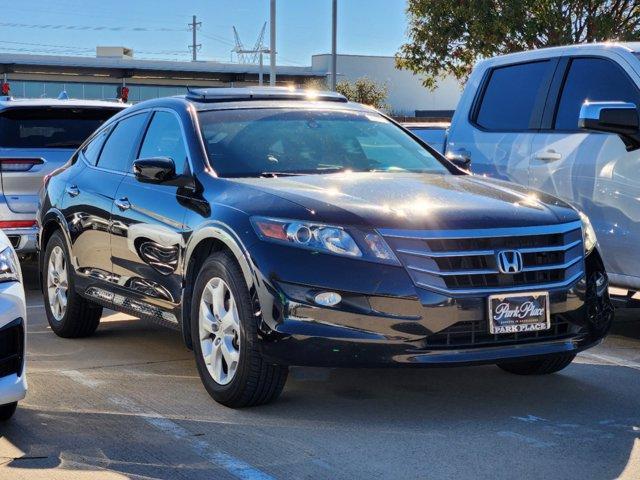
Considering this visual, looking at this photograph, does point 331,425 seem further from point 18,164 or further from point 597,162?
point 18,164

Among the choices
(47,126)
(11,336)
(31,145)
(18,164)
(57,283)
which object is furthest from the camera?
(47,126)

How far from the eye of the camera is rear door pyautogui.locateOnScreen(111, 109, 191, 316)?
6.41 m

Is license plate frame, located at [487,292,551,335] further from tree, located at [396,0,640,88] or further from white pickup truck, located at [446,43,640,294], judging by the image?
tree, located at [396,0,640,88]

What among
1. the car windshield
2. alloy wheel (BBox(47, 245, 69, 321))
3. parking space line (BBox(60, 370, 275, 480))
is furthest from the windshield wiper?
alloy wheel (BBox(47, 245, 69, 321))

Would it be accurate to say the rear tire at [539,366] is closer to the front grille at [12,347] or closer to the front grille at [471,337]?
the front grille at [471,337]

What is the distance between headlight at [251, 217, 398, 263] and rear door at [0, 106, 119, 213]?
5326 millimetres

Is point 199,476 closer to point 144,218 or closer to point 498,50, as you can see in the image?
point 144,218

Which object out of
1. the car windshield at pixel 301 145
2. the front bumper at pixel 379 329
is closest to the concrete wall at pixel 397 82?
the car windshield at pixel 301 145

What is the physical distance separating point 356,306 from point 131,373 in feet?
6.78

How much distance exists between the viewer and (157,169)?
6.45 meters

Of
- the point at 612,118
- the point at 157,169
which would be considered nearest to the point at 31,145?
the point at 157,169

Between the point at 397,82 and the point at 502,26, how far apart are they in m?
54.8

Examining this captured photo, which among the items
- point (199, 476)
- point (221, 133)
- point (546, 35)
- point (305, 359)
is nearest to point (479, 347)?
point (305, 359)

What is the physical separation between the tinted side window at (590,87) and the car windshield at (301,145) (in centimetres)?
146
